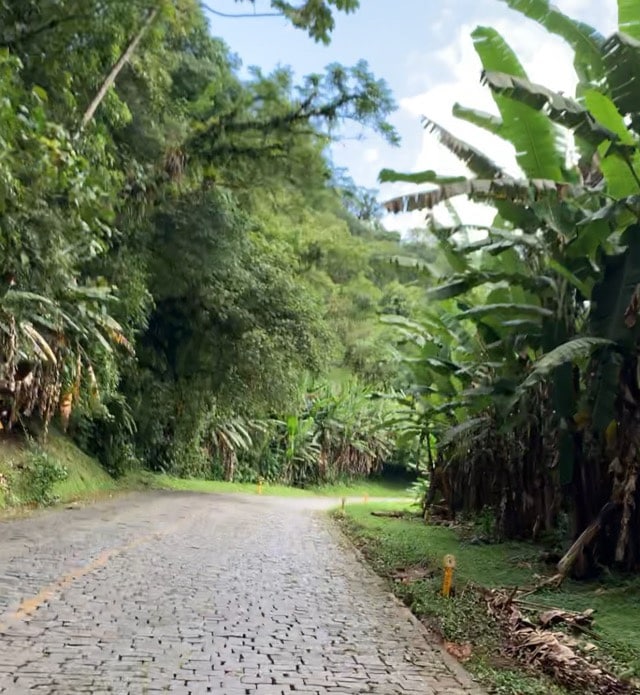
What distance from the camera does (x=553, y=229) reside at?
908 centimetres

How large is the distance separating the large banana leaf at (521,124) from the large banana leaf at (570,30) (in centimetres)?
53

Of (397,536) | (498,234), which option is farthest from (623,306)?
(397,536)

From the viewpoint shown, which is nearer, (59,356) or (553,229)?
(553,229)

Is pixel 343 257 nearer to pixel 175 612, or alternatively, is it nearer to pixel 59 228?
pixel 59 228

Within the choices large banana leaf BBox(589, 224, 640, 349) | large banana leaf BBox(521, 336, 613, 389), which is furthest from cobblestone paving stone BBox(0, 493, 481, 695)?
large banana leaf BBox(589, 224, 640, 349)

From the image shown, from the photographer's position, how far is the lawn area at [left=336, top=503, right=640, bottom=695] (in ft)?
18.5

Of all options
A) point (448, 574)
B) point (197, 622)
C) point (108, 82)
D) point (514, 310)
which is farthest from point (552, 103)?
point (108, 82)

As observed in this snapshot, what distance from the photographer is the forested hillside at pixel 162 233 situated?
37.4 feet

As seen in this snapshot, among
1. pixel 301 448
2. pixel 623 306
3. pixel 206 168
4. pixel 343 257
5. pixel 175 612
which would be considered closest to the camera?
pixel 175 612

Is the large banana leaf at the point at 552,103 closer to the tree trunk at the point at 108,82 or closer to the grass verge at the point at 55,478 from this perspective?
the tree trunk at the point at 108,82

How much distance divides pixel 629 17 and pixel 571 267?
294 centimetres

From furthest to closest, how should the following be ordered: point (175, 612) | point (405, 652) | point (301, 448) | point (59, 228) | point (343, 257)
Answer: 1. point (301, 448)
2. point (343, 257)
3. point (59, 228)
4. point (175, 612)
5. point (405, 652)

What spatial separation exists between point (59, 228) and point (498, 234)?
6.91m

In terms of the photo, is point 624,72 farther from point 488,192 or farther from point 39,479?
point 39,479
